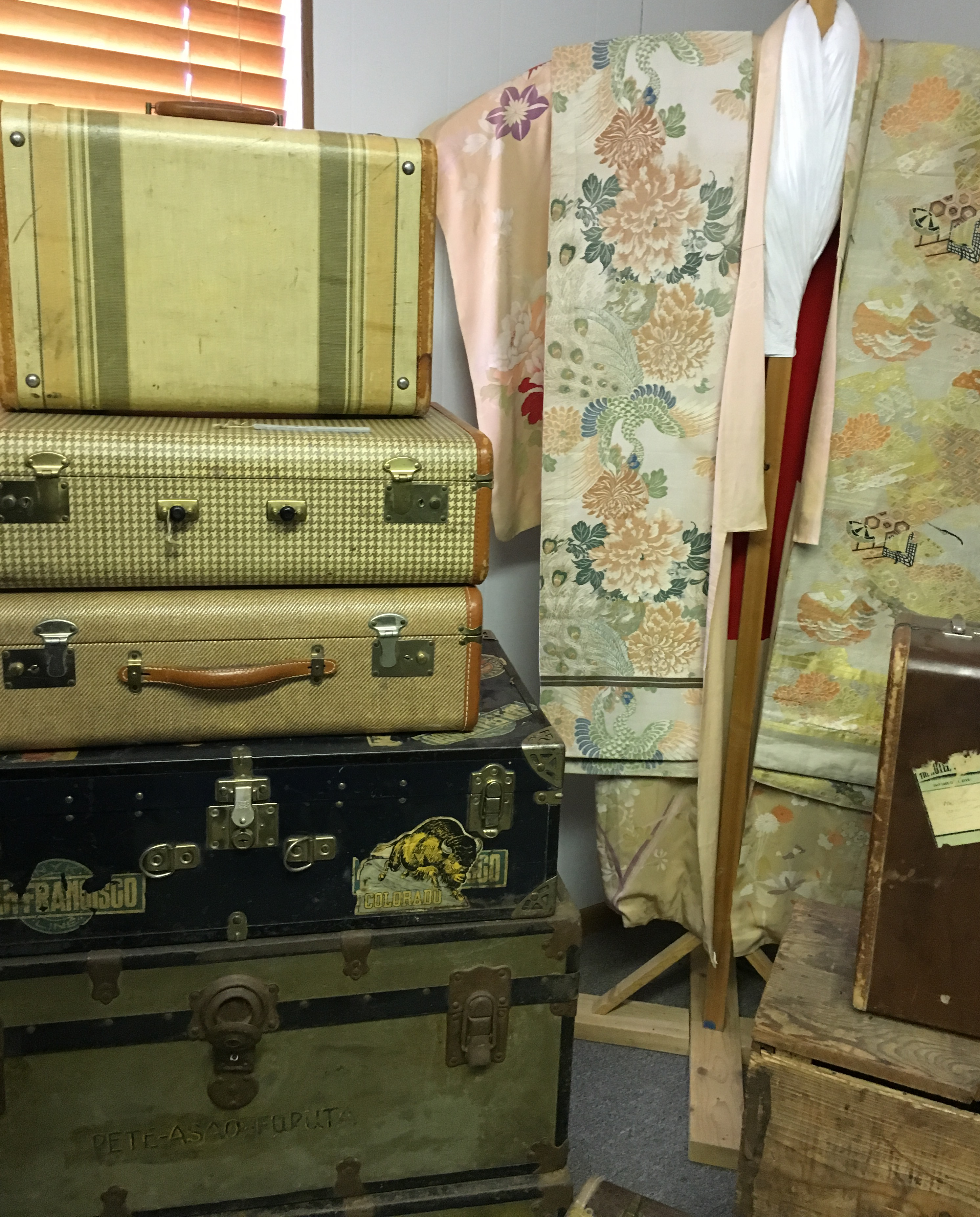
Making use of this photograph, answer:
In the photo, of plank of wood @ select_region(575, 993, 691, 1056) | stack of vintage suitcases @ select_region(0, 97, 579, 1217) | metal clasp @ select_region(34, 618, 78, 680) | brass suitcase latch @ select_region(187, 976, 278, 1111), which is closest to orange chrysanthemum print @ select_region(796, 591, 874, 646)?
stack of vintage suitcases @ select_region(0, 97, 579, 1217)

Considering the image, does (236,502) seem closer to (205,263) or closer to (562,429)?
(205,263)

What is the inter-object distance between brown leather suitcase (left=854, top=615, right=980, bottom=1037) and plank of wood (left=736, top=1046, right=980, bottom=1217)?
0.12 metres

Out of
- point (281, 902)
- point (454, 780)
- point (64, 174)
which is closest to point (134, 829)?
point (281, 902)

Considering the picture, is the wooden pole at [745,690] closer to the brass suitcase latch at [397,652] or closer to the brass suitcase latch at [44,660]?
the brass suitcase latch at [397,652]

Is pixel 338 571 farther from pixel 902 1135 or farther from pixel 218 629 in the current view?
pixel 902 1135

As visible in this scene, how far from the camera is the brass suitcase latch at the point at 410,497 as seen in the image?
1.27 meters

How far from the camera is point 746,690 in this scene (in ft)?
5.67

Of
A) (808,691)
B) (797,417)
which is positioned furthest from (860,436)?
(808,691)

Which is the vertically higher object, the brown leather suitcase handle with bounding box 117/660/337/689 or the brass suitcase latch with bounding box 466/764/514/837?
the brown leather suitcase handle with bounding box 117/660/337/689

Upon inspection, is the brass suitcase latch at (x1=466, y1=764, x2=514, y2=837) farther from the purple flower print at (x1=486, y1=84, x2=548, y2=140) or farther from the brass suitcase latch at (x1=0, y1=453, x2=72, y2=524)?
the purple flower print at (x1=486, y1=84, x2=548, y2=140)

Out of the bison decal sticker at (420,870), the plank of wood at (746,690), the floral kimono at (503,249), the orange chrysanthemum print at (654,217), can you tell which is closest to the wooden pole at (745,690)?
the plank of wood at (746,690)

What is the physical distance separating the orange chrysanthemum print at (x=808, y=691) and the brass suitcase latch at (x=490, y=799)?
583 millimetres

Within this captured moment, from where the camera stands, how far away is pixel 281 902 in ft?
4.32

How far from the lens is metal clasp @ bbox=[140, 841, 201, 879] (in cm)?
126
